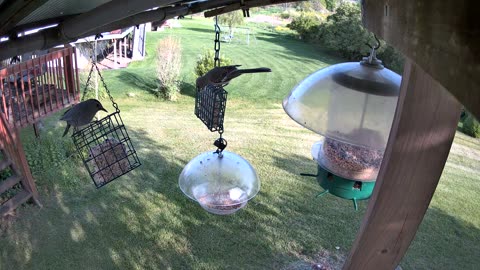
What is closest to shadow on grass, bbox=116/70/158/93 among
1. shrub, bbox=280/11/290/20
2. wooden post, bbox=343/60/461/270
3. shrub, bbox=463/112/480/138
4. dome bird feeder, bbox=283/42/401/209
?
shrub, bbox=463/112/480/138

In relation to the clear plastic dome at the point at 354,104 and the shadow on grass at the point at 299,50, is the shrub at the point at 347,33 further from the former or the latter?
the clear plastic dome at the point at 354,104

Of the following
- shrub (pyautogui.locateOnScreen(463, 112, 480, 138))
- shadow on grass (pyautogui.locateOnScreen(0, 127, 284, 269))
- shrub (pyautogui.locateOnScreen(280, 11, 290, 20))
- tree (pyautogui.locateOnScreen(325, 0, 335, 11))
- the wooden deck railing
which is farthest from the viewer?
shrub (pyautogui.locateOnScreen(280, 11, 290, 20))

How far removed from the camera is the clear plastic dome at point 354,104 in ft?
5.44

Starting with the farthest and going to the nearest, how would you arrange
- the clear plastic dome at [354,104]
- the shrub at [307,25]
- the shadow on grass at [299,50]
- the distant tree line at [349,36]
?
1. the shrub at [307,25]
2. the shadow on grass at [299,50]
3. the distant tree line at [349,36]
4. the clear plastic dome at [354,104]

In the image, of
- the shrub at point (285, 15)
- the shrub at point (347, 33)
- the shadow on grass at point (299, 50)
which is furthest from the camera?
the shrub at point (285, 15)

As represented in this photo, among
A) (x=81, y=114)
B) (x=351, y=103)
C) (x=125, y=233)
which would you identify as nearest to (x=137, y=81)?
(x=125, y=233)

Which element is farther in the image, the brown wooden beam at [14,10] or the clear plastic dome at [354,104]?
the clear plastic dome at [354,104]

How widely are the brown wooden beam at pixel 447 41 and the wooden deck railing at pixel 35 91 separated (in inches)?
158

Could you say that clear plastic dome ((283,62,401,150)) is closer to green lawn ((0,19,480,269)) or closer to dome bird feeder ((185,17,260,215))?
dome bird feeder ((185,17,260,215))

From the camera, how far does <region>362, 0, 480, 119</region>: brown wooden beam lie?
346mm

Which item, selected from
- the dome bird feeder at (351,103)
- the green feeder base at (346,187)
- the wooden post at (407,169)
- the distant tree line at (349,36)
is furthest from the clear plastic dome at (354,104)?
the distant tree line at (349,36)

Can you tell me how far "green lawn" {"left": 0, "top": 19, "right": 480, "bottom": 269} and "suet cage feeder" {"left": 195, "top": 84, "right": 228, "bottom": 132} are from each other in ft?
7.68

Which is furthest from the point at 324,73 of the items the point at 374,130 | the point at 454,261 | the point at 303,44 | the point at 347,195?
the point at 303,44

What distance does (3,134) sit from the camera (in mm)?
4391
